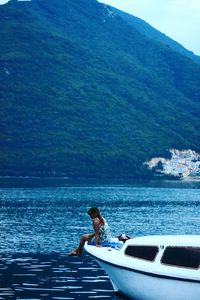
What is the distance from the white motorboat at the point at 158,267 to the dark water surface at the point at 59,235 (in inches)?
134

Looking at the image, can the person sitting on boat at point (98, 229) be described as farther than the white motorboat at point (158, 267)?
Yes

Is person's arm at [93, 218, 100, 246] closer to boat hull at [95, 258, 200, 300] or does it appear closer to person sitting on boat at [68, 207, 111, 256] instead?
person sitting on boat at [68, 207, 111, 256]

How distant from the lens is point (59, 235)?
254 feet

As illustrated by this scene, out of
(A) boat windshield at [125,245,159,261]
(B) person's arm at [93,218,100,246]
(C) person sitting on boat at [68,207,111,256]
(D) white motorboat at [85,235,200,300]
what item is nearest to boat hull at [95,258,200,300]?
(D) white motorboat at [85,235,200,300]

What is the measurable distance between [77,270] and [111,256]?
1284 cm

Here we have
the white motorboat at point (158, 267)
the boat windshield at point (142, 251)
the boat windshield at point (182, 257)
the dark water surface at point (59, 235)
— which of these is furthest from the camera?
the dark water surface at point (59, 235)

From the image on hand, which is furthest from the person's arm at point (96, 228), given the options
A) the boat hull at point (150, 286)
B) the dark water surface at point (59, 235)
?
the dark water surface at point (59, 235)

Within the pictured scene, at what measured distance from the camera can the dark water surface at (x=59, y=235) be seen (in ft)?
137

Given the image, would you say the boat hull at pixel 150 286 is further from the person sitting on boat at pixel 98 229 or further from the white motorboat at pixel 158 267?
the person sitting on boat at pixel 98 229

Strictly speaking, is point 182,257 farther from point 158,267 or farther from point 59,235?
point 59,235

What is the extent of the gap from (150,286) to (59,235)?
43.9 metres

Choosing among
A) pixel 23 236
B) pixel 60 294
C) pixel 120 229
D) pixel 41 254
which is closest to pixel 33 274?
pixel 60 294

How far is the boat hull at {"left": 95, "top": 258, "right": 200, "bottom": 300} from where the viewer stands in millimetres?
32438

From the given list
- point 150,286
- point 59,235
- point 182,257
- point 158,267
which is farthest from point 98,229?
point 59,235
